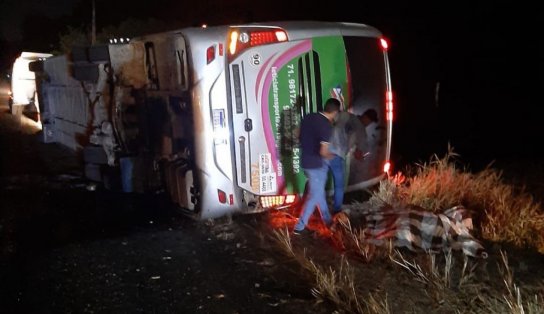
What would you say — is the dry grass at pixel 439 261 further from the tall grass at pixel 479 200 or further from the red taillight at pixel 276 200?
the red taillight at pixel 276 200

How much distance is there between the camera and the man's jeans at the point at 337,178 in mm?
5805

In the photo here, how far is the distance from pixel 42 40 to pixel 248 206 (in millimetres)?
50147

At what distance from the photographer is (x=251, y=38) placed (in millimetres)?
5527

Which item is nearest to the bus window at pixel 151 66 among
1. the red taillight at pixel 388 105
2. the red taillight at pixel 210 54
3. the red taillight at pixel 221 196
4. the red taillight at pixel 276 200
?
the red taillight at pixel 210 54

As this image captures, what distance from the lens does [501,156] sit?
1130cm

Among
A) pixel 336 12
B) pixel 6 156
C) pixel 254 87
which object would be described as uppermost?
pixel 336 12

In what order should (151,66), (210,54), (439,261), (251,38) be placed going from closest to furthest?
1. (439,261)
2. (210,54)
3. (251,38)
4. (151,66)

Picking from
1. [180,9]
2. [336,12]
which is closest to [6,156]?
[336,12]

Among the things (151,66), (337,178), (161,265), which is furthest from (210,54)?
(161,265)

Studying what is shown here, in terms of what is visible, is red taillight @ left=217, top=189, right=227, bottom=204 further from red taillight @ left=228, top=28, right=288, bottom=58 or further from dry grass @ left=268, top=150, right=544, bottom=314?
red taillight @ left=228, top=28, right=288, bottom=58

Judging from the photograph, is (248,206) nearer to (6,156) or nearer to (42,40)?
(6,156)

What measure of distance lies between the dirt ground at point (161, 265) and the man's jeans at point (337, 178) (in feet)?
2.09

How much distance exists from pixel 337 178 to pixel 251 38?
5.67ft

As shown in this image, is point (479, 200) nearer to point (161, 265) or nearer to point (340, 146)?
point (340, 146)
